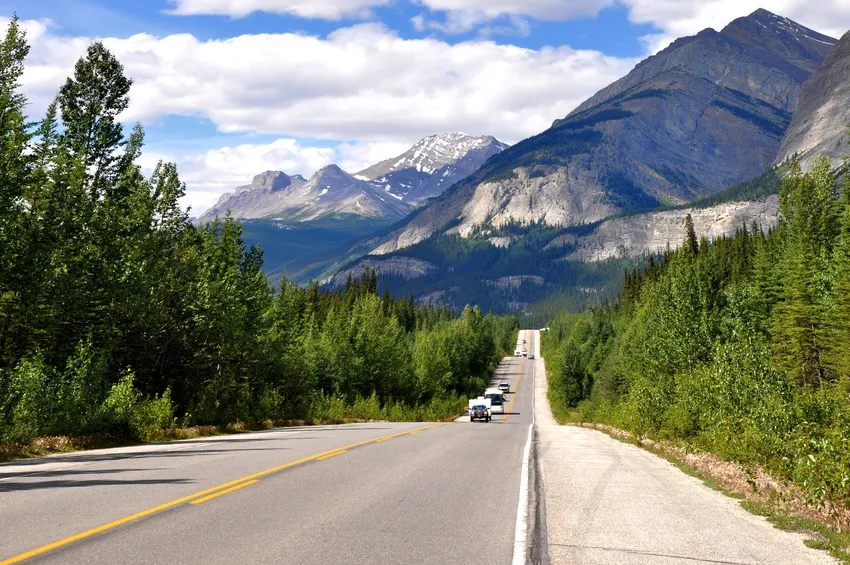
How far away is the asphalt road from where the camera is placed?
303 inches

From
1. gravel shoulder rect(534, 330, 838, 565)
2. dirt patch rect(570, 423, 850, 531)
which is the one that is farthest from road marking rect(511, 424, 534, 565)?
dirt patch rect(570, 423, 850, 531)

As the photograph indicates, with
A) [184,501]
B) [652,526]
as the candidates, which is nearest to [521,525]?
[652,526]

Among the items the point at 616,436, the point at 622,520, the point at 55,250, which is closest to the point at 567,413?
the point at 616,436

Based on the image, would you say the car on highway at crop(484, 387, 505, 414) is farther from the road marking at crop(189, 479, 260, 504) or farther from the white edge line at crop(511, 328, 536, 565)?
the road marking at crop(189, 479, 260, 504)

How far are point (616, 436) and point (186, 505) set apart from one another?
33.7 meters

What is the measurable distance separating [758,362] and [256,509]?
1927 centimetres

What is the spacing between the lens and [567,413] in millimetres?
96812

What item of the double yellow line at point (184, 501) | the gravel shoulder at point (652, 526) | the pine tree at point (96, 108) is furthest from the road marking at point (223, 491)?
the pine tree at point (96, 108)

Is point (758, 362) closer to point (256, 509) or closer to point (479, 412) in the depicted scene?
point (256, 509)

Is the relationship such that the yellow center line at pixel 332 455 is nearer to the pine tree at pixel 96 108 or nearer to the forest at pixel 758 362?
the forest at pixel 758 362

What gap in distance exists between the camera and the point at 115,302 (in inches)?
1155

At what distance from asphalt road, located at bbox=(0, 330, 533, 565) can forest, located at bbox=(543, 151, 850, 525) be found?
5822 millimetres

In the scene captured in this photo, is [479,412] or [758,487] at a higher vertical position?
[758,487]

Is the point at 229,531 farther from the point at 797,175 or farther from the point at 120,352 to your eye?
the point at 797,175
